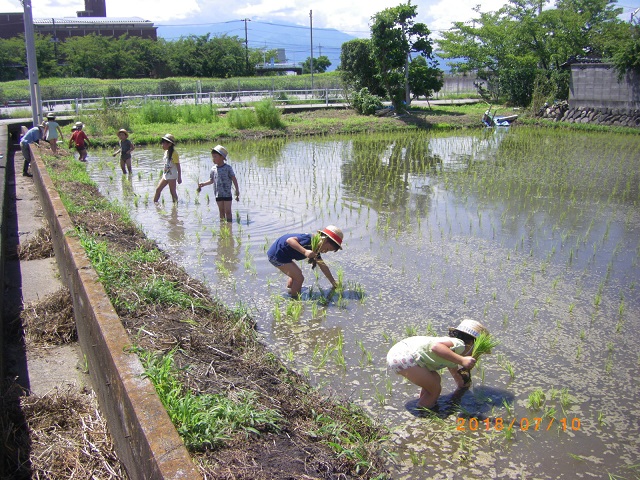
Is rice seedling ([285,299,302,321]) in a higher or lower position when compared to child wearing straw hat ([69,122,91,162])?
lower

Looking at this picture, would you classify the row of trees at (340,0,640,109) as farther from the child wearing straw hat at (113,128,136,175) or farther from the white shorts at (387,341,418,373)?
the white shorts at (387,341,418,373)

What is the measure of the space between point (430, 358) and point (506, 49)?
1287 inches

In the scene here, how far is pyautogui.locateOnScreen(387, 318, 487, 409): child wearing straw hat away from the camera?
4055 mm

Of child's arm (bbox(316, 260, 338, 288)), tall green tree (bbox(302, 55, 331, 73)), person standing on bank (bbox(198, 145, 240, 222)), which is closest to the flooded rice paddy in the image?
child's arm (bbox(316, 260, 338, 288))

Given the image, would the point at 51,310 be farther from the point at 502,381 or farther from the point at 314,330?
the point at 502,381

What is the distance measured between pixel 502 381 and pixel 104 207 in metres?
5.66

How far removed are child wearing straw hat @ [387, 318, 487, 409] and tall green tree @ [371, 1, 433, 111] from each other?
24.1 metres

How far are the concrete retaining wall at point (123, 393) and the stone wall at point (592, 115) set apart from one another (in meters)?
22.6

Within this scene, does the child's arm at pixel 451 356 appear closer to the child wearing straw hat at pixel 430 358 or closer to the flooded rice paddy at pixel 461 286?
the child wearing straw hat at pixel 430 358

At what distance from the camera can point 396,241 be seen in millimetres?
8375

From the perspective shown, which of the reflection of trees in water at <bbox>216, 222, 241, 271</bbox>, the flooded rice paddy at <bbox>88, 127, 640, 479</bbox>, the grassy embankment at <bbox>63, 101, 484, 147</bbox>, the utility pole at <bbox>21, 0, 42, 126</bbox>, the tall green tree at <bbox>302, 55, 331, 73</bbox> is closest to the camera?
the flooded rice paddy at <bbox>88, 127, 640, 479</bbox>

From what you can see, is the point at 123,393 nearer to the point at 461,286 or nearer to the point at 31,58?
the point at 461,286

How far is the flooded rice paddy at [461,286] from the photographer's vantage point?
13.0 feet
